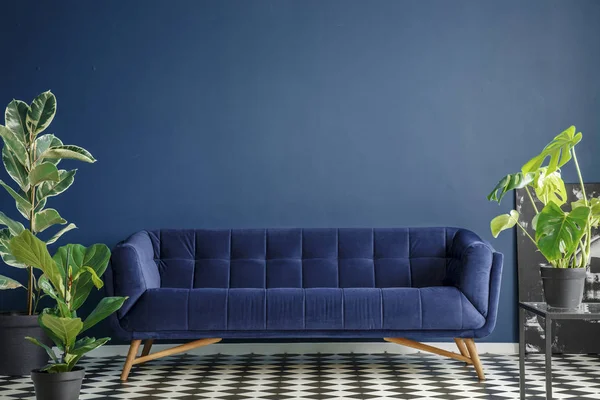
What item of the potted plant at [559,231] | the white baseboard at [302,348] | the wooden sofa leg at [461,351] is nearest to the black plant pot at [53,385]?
the white baseboard at [302,348]

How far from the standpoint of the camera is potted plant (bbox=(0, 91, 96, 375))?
179 inches

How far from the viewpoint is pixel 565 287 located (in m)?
3.46

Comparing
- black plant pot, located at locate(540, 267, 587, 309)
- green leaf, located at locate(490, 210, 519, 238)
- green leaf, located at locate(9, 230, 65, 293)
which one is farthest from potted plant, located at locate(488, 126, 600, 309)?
green leaf, located at locate(9, 230, 65, 293)

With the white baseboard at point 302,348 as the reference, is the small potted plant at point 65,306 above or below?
above

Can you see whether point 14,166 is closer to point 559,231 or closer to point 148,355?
point 148,355

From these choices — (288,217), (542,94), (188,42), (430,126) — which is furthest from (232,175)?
(542,94)

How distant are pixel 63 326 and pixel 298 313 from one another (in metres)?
1.49

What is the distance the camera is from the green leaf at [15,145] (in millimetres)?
4488

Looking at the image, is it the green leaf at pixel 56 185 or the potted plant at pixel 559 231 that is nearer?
the potted plant at pixel 559 231

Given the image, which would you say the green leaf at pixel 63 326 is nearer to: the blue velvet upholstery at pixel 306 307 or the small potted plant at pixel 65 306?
the small potted plant at pixel 65 306

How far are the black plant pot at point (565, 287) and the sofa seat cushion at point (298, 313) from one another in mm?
1137

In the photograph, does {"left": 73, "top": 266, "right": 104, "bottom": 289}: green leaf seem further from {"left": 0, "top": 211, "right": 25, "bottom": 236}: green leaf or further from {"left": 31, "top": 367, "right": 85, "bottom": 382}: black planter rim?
{"left": 0, "top": 211, "right": 25, "bottom": 236}: green leaf

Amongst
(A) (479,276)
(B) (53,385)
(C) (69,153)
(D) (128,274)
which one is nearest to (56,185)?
(C) (69,153)

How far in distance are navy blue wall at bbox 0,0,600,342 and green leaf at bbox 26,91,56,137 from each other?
1.03 m
